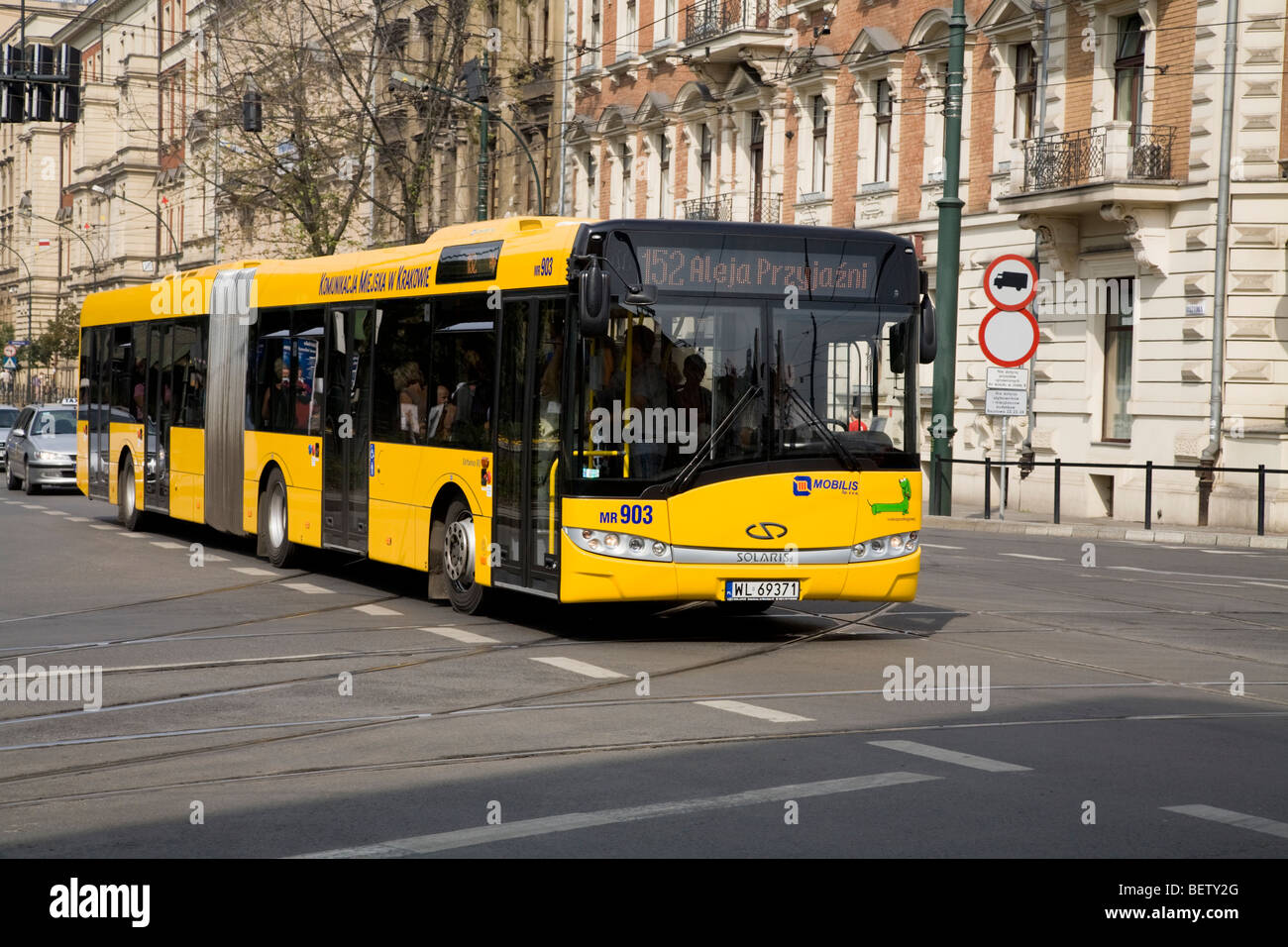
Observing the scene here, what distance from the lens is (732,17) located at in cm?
4144

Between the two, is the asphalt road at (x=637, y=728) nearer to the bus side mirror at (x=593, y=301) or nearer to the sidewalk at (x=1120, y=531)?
the bus side mirror at (x=593, y=301)

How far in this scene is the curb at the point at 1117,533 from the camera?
999 inches

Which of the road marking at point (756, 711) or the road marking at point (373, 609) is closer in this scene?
the road marking at point (756, 711)

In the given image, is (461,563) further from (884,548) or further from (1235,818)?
(1235,818)

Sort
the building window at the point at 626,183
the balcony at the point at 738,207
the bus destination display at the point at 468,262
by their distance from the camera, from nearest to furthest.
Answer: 1. the bus destination display at the point at 468,262
2. the balcony at the point at 738,207
3. the building window at the point at 626,183

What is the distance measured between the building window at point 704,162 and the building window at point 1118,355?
14.9m

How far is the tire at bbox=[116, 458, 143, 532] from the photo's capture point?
960 inches

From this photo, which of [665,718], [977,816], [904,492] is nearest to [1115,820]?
[977,816]

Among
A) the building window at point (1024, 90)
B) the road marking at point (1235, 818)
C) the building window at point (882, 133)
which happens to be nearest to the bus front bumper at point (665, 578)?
the road marking at point (1235, 818)

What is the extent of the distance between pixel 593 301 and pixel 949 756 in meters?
4.64

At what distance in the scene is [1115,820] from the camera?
23.9 ft

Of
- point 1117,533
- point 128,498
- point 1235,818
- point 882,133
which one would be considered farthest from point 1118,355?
point 1235,818
